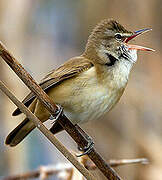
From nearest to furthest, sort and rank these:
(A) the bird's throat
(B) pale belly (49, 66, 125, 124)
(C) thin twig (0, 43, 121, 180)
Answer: (C) thin twig (0, 43, 121, 180)
(B) pale belly (49, 66, 125, 124)
(A) the bird's throat

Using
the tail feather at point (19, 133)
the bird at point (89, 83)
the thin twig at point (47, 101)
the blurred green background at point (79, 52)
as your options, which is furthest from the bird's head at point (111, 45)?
the blurred green background at point (79, 52)

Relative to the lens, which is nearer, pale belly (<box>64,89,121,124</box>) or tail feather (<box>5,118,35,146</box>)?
pale belly (<box>64,89,121,124</box>)

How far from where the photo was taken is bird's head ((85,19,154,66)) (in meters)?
2.96

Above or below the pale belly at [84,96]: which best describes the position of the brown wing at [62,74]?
above

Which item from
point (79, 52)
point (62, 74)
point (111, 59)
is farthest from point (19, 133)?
point (79, 52)

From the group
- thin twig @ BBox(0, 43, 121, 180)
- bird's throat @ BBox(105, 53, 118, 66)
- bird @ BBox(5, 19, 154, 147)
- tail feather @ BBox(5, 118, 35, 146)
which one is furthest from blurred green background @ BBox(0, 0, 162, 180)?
thin twig @ BBox(0, 43, 121, 180)

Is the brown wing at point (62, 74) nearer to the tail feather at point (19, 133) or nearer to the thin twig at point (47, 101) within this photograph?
the tail feather at point (19, 133)

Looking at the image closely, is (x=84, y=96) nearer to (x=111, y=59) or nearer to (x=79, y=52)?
(x=111, y=59)

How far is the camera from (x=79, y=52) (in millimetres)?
4418

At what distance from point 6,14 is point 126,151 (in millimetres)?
1458

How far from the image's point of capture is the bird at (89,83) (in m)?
2.77

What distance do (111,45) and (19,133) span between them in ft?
2.65

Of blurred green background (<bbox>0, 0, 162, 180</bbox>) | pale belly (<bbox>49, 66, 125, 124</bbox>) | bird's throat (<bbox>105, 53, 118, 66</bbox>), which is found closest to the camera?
pale belly (<bbox>49, 66, 125, 124</bbox>)

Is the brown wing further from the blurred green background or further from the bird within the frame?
the blurred green background
